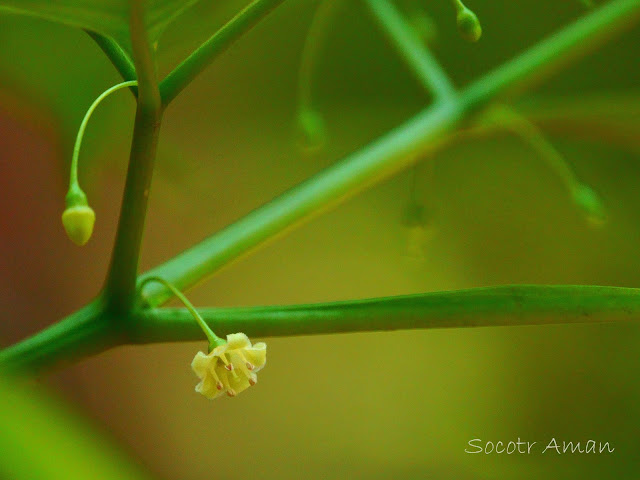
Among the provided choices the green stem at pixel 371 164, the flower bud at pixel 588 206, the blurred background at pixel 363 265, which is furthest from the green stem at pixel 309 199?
the blurred background at pixel 363 265

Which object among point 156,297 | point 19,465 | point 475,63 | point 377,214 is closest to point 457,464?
point 377,214

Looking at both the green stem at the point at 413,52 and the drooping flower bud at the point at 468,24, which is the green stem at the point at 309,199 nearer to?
the green stem at the point at 413,52

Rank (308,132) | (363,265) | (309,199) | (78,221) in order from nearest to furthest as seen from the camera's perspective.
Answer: (78,221)
(309,199)
(308,132)
(363,265)

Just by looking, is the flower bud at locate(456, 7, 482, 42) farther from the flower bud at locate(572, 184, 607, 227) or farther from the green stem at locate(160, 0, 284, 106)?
the flower bud at locate(572, 184, 607, 227)

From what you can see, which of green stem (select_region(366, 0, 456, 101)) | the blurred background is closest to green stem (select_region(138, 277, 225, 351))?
green stem (select_region(366, 0, 456, 101))

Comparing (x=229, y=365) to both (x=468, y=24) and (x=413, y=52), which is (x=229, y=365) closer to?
(x=468, y=24)

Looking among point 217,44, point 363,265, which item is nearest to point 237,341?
point 217,44
